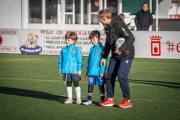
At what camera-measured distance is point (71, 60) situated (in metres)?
6.83

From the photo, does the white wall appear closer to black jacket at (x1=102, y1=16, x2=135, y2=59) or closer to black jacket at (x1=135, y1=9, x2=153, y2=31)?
black jacket at (x1=135, y1=9, x2=153, y2=31)

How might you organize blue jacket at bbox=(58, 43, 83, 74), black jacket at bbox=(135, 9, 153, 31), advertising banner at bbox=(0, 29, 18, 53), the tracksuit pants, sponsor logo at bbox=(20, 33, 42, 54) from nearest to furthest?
1. the tracksuit pants
2. blue jacket at bbox=(58, 43, 83, 74)
3. black jacket at bbox=(135, 9, 153, 31)
4. sponsor logo at bbox=(20, 33, 42, 54)
5. advertising banner at bbox=(0, 29, 18, 53)

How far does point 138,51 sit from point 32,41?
5350 mm

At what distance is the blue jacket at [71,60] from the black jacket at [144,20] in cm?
1104

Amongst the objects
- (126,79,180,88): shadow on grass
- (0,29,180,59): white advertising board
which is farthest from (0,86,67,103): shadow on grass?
(0,29,180,59): white advertising board

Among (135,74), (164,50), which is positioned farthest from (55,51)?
(135,74)

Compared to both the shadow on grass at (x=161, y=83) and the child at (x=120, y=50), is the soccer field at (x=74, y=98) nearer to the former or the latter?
the shadow on grass at (x=161, y=83)

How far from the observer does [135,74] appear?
463 inches

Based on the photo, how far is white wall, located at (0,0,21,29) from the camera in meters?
24.5

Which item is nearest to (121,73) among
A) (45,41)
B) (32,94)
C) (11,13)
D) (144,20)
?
(32,94)

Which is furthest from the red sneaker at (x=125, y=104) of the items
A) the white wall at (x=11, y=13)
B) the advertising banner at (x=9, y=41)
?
the white wall at (x=11, y=13)

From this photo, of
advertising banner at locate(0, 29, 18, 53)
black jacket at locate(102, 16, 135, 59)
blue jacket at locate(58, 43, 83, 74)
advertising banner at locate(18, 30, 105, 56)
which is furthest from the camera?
advertising banner at locate(0, 29, 18, 53)

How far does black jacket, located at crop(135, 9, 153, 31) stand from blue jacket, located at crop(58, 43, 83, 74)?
1104cm

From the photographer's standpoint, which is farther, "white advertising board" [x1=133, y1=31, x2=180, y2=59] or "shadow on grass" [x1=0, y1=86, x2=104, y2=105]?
"white advertising board" [x1=133, y1=31, x2=180, y2=59]
